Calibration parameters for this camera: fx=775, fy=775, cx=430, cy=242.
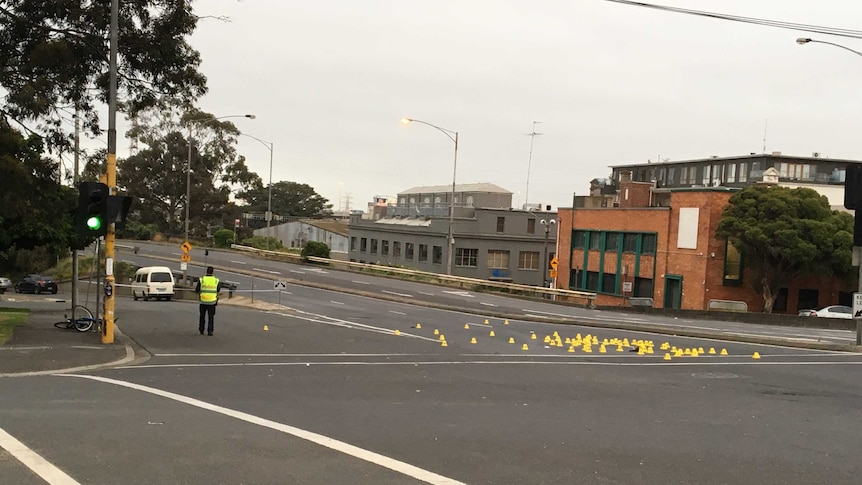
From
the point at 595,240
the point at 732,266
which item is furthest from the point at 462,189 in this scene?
the point at 732,266

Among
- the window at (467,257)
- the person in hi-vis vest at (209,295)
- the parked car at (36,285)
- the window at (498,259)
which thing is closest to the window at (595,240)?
the window at (498,259)

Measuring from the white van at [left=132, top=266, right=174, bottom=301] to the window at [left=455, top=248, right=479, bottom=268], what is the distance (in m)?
35.1

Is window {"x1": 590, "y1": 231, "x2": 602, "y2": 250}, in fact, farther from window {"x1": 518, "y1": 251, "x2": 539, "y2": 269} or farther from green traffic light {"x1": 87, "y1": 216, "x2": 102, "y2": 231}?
green traffic light {"x1": 87, "y1": 216, "x2": 102, "y2": 231}

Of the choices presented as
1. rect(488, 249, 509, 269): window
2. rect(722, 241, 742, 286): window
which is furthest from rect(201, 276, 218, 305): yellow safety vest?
rect(488, 249, 509, 269): window

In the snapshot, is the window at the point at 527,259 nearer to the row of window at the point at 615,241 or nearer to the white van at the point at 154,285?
the row of window at the point at 615,241

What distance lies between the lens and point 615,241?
57750 mm

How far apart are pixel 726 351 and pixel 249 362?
1155cm

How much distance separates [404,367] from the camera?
14.5m

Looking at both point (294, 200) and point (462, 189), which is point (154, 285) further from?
point (294, 200)

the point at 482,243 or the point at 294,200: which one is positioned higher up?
the point at 294,200

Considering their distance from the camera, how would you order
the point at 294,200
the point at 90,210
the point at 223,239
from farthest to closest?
the point at 294,200, the point at 223,239, the point at 90,210

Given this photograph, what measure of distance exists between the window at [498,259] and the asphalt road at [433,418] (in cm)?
5350

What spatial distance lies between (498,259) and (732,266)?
26076 millimetres

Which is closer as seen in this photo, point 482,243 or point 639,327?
point 639,327
